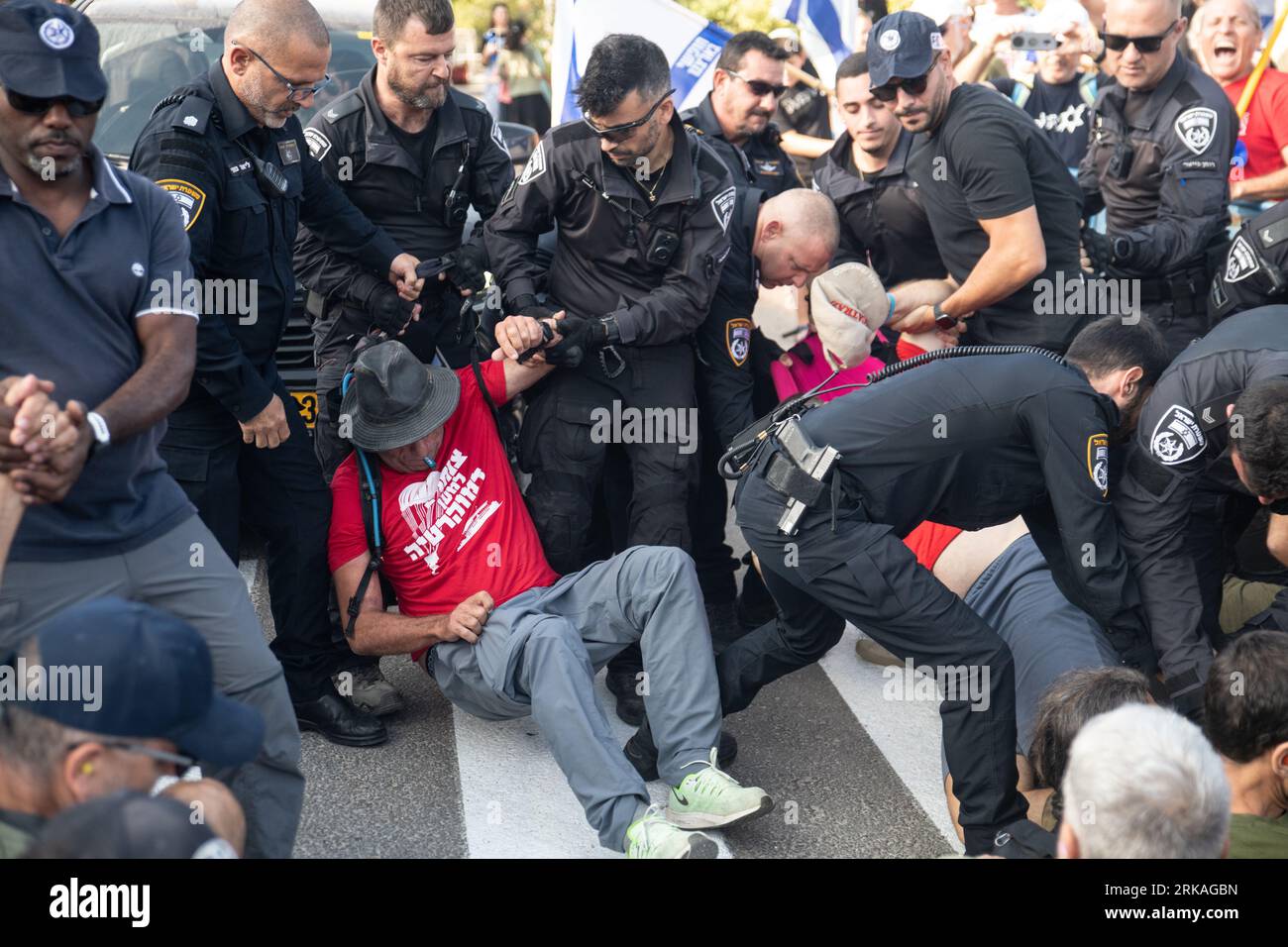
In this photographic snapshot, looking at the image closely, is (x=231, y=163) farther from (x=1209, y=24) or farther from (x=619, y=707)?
(x=1209, y=24)

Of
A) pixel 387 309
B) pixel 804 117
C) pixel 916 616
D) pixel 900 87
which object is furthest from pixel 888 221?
pixel 804 117

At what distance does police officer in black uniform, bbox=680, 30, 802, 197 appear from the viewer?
597 centimetres

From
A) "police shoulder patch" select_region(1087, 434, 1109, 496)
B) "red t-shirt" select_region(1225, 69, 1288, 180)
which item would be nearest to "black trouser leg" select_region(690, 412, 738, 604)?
"police shoulder patch" select_region(1087, 434, 1109, 496)

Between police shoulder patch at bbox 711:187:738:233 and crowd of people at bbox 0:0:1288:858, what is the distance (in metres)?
0.02

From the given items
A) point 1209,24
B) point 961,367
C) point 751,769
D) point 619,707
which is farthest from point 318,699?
point 1209,24

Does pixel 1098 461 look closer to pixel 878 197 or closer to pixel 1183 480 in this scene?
pixel 1183 480

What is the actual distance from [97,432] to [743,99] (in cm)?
380

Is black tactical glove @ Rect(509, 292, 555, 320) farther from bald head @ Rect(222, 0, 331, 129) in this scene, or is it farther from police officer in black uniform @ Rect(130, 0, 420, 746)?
bald head @ Rect(222, 0, 331, 129)

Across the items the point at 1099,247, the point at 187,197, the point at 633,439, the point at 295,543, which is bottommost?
the point at 295,543

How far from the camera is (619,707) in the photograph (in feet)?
15.6

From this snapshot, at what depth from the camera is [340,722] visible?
445 centimetres

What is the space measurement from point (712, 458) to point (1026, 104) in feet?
13.1

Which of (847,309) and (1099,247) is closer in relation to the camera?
(847,309)
